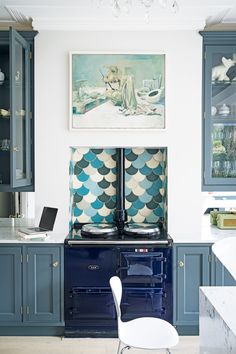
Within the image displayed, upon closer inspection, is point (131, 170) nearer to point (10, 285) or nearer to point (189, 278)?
point (189, 278)

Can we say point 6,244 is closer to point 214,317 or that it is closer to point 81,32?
point 81,32

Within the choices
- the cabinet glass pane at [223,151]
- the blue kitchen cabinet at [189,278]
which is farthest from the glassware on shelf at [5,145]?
the cabinet glass pane at [223,151]

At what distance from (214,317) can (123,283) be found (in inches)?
73.7

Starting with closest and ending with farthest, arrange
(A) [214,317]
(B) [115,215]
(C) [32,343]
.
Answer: (A) [214,317] → (C) [32,343] → (B) [115,215]

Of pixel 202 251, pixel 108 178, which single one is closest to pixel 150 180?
pixel 108 178

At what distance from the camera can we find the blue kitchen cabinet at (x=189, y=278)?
147 inches

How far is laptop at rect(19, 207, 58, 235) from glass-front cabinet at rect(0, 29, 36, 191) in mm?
270

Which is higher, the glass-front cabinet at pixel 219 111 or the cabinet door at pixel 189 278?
the glass-front cabinet at pixel 219 111

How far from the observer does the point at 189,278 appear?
12.3 feet

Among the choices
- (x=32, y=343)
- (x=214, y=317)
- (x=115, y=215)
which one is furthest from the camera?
(x=115, y=215)

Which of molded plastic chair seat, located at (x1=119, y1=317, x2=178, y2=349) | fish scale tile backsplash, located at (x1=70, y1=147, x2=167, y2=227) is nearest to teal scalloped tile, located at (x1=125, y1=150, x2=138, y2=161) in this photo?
fish scale tile backsplash, located at (x1=70, y1=147, x2=167, y2=227)

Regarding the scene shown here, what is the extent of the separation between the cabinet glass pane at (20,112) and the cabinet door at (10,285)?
63cm

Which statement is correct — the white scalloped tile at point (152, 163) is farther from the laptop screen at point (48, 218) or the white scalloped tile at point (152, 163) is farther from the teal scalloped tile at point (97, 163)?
the laptop screen at point (48, 218)

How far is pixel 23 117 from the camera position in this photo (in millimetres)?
3816
